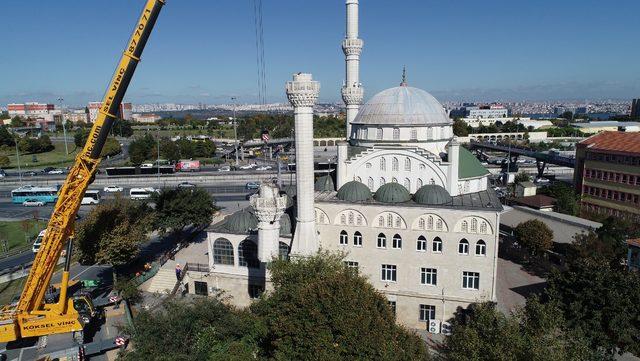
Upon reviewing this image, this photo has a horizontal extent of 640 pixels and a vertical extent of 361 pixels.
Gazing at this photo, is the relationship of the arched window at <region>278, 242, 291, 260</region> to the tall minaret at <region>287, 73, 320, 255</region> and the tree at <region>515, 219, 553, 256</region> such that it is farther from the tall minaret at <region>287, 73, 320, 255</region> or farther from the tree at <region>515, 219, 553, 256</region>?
the tree at <region>515, 219, 553, 256</region>

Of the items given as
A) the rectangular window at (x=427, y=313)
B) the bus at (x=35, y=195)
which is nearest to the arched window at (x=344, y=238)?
the rectangular window at (x=427, y=313)

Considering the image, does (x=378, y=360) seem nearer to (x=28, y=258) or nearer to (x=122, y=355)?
(x=122, y=355)

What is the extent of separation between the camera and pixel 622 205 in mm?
49906

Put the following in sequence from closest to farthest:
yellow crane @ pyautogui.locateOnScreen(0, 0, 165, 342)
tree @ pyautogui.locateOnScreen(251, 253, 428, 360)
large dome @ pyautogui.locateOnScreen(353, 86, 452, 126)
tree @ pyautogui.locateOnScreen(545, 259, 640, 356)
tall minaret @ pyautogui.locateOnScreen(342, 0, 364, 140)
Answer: tree @ pyautogui.locateOnScreen(251, 253, 428, 360) < tree @ pyautogui.locateOnScreen(545, 259, 640, 356) < yellow crane @ pyautogui.locateOnScreen(0, 0, 165, 342) < large dome @ pyautogui.locateOnScreen(353, 86, 452, 126) < tall minaret @ pyautogui.locateOnScreen(342, 0, 364, 140)

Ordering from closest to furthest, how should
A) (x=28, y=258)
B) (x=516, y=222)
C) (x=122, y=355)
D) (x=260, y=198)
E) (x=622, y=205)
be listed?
(x=122, y=355) < (x=260, y=198) < (x=28, y=258) < (x=516, y=222) < (x=622, y=205)

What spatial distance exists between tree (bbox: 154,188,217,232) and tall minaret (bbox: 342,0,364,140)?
54.0 ft

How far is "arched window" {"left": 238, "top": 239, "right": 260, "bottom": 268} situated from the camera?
32.2 meters

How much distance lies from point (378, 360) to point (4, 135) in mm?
127498

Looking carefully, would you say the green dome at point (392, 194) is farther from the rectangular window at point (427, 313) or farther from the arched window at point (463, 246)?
the rectangular window at point (427, 313)

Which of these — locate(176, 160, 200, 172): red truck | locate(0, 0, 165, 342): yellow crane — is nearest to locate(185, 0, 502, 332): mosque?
locate(0, 0, 165, 342): yellow crane

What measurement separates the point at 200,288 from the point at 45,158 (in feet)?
310

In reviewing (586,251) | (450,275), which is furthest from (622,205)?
(450,275)

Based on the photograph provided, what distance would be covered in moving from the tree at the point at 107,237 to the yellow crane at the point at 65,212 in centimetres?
654

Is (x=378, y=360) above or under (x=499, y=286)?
above
